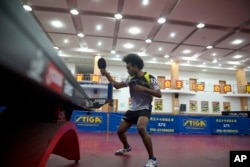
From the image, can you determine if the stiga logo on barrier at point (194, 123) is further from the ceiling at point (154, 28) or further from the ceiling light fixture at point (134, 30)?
the ceiling light fixture at point (134, 30)

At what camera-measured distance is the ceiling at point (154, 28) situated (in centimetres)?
741

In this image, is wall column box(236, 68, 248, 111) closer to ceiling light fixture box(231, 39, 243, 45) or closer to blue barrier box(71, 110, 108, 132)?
ceiling light fixture box(231, 39, 243, 45)

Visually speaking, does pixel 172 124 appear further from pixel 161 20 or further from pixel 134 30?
pixel 134 30

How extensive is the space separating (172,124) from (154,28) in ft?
15.9

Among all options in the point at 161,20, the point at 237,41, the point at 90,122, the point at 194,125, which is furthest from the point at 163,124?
the point at 237,41

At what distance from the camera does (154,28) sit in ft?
30.7

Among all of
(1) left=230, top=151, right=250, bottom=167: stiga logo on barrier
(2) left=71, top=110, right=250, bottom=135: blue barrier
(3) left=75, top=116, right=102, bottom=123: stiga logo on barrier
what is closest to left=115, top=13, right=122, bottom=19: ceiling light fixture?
(2) left=71, top=110, right=250, bottom=135: blue barrier

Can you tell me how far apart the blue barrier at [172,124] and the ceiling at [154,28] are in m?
4.01

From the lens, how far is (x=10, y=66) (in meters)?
0.34

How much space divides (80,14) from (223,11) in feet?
19.6

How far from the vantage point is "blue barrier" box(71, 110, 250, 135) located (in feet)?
21.7

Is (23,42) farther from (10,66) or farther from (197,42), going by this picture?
(197,42)

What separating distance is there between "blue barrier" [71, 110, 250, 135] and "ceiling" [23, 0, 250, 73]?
401cm

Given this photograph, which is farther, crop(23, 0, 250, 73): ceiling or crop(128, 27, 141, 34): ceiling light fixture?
crop(128, 27, 141, 34): ceiling light fixture
